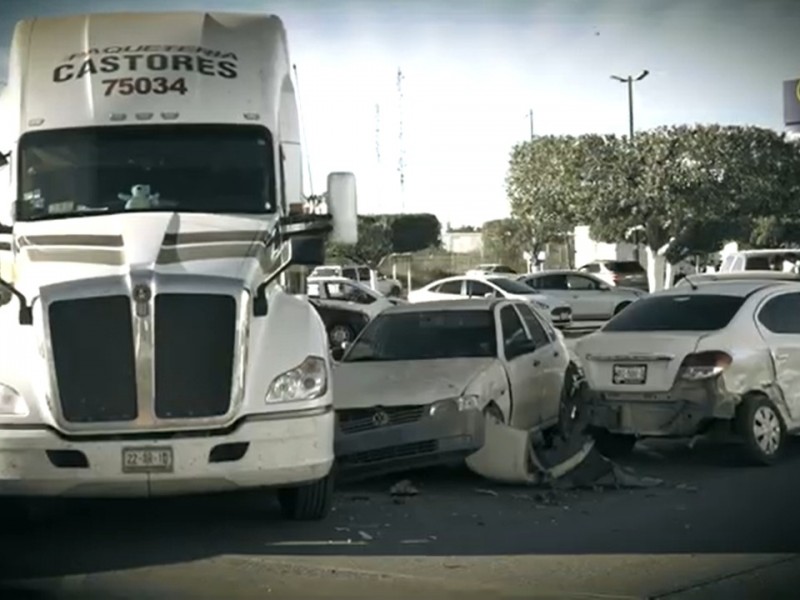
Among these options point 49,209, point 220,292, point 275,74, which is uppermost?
point 275,74

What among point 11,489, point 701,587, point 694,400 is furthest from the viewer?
point 694,400

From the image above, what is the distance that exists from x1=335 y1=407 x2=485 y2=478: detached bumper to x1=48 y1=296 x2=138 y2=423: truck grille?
2564mm

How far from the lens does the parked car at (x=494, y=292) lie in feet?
106

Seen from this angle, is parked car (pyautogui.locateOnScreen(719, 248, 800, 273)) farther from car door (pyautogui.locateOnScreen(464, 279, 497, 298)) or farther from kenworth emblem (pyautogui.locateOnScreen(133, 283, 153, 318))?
kenworth emblem (pyautogui.locateOnScreen(133, 283, 153, 318))

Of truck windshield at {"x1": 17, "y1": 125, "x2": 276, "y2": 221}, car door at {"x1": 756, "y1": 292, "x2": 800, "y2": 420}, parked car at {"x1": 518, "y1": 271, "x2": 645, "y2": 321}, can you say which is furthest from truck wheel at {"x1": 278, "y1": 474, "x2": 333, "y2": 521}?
parked car at {"x1": 518, "y1": 271, "x2": 645, "y2": 321}

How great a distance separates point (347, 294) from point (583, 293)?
23.0ft

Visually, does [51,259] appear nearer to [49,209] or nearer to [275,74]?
[49,209]

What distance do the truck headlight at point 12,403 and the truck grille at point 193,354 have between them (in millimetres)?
832

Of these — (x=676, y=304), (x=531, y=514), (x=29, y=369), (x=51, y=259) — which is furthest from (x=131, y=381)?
(x=676, y=304)

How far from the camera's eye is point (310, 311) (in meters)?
9.34

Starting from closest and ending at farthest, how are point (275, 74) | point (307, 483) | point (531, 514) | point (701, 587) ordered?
point (701, 587) → point (307, 483) → point (531, 514) → point (275, 74)

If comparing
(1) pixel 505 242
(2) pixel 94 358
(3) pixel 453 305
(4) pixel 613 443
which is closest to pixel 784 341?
(4) pixel 613 443

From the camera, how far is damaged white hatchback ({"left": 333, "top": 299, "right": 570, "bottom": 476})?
34.4 feet

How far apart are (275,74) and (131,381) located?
10.9 ft
